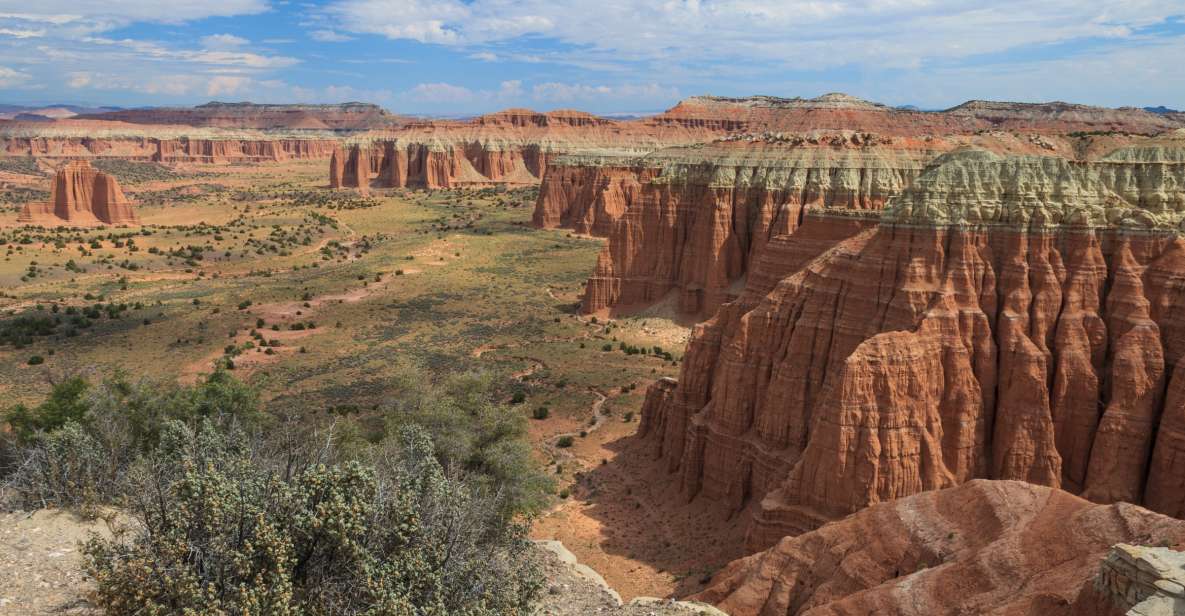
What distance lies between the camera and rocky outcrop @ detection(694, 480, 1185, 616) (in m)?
14.1

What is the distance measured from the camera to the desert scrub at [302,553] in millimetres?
12914

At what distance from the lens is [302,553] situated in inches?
571

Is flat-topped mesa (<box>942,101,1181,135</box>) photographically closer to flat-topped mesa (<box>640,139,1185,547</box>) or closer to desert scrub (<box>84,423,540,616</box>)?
flat-topped mesa (<box>640,139,1185,547</box>)

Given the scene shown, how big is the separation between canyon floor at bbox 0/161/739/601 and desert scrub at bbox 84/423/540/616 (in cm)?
838

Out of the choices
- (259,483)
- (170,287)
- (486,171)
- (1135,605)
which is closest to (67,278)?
(170,287)

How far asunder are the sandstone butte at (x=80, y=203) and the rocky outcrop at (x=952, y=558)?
125 metres

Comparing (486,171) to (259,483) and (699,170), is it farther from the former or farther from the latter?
(259,483)

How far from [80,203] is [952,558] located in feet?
439

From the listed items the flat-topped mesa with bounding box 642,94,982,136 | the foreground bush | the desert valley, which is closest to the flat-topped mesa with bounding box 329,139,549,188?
the flat-topped mesa with bounding box 642,94,982,136

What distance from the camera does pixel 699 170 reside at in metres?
65.9

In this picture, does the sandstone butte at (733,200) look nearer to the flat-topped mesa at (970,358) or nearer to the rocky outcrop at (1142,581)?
the flat-topped mesa at (970,358)

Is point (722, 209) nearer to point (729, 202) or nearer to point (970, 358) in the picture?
point (729, 202)

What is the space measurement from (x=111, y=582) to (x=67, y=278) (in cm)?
8384

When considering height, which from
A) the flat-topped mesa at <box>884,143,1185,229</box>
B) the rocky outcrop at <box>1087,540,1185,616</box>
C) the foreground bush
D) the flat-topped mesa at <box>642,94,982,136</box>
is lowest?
the foreground bush
